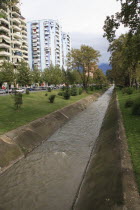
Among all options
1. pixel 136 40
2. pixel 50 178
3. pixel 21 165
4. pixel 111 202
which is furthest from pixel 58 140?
pixel 136 40

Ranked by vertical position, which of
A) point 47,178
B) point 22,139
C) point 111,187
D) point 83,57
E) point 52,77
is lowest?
point 47,178

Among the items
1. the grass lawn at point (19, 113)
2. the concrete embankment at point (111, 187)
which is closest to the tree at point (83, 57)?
the grass lawn at point (19, 113)

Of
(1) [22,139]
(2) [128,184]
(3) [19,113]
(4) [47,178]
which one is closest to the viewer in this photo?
(2) [128,184]

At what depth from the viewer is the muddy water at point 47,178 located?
6558 mm

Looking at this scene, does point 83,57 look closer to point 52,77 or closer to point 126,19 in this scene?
point 52,77

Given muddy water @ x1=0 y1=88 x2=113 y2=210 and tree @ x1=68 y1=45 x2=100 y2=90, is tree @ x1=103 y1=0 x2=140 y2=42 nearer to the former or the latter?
muddy water @ x1=0 y1=88 x2=113 y2=210

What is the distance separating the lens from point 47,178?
8.27 meters

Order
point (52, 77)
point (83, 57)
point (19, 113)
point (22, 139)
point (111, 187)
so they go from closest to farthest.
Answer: point (111, 187) → point (22, 139) → point (19, 113) → point (83, 57) → point (52, 77)

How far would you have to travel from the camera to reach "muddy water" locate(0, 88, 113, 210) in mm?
6558

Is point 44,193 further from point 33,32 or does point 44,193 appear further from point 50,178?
point 33,32

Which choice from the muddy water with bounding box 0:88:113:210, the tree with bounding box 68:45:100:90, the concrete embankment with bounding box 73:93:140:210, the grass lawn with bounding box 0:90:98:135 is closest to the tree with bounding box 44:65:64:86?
the tree with bounding box 68:45:100:90

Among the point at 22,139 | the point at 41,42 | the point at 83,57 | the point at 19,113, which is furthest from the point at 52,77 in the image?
the point at 41,42

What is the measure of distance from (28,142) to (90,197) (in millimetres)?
7351

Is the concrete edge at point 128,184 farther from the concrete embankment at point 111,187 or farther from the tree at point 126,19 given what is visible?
the tree at point 126,19
